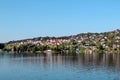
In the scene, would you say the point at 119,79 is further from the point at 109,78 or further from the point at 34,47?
the point at 34,47

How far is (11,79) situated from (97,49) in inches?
4737

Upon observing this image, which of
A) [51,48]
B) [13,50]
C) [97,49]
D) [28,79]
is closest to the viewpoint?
[28,79]

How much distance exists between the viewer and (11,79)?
50.9 metres

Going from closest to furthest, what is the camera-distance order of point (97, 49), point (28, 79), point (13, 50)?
point (28, 79)
point (97, 49)
point (13, 50)

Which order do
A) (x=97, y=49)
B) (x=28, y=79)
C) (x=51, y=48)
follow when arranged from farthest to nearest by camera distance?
(x=51, y=48) < (x=97, y=49) < (x=28, y=79)

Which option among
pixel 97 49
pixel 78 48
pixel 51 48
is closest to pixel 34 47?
pixel 51 48

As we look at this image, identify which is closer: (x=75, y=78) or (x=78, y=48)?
(x=75, y=78)

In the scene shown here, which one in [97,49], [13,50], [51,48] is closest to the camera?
[97,49]

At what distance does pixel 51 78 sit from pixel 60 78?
1290 mm

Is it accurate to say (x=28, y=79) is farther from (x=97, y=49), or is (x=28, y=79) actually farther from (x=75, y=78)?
(x=97, y=49)

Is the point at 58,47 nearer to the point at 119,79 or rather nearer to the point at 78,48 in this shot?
the point at 78,48

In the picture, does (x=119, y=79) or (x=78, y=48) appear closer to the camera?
(x=119, y=79)

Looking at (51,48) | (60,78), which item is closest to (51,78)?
(60,78)

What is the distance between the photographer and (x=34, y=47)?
183 m
